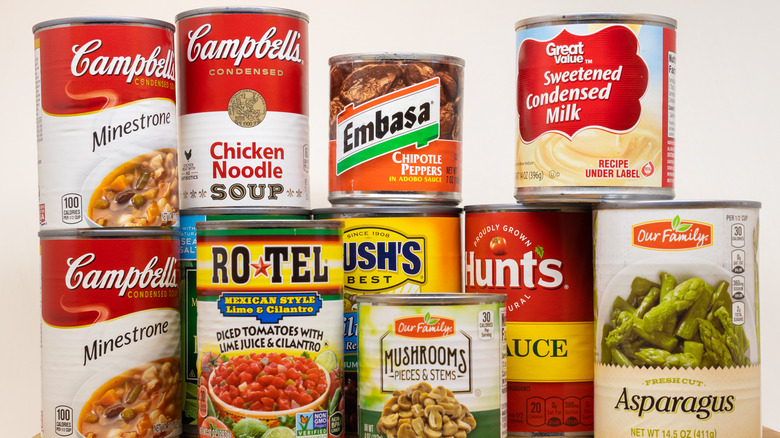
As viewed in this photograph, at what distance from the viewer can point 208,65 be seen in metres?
1.98

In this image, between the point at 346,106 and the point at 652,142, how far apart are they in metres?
0.65

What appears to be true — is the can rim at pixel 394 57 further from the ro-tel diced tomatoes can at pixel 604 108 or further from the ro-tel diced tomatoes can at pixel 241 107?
the ro-tel diced tomatoes can at pixel 604 108

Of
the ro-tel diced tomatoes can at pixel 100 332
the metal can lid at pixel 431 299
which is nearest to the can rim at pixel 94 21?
the ro-tel diced tomatoes can at pixel 100 332

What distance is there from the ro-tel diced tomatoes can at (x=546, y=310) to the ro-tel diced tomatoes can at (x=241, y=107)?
1.53 ft

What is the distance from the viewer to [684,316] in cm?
174

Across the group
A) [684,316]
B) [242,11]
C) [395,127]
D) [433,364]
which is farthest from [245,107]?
[684,316]

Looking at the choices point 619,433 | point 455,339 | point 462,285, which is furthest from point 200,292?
point 619,433

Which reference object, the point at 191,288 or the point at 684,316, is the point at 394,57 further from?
the point at 684,316

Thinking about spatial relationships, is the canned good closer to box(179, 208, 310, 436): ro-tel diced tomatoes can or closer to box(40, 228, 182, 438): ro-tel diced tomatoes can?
box(179, 208, 310, 436): ro-tel diced tomatoes can

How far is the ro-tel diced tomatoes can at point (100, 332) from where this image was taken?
6.01 ft

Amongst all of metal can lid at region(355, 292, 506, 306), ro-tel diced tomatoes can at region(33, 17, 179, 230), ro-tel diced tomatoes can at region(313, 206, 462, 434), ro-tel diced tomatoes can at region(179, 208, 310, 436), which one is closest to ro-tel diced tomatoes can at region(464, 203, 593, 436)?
ro-tel diced tomatoes can at region(313, 206, 462, 434)

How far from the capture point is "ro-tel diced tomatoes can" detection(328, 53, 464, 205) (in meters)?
2.00

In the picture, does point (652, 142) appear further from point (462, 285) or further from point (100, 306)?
point (100, 306)

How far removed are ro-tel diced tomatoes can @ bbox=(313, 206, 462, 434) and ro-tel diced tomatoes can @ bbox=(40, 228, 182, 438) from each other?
0.39 metres
